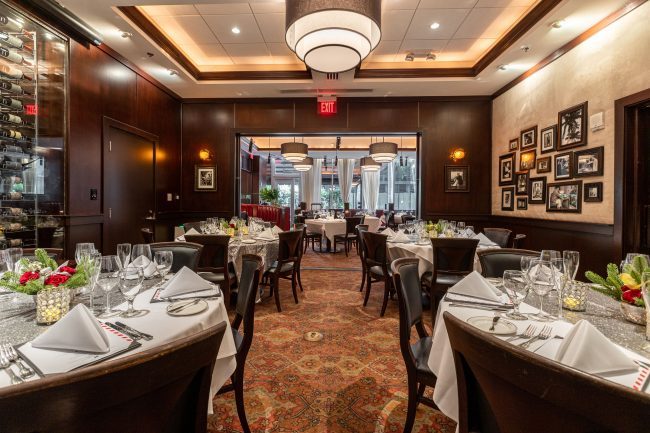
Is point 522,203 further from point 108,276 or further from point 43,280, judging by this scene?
point 43,280

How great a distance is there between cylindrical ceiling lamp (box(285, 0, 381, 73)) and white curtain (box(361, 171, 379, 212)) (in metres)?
11.9

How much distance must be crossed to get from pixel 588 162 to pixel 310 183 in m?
11.6

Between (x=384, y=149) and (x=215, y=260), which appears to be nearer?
(x=215, y=260)

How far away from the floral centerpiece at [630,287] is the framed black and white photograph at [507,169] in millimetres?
5365

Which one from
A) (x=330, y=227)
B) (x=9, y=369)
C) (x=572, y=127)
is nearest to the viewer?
(x=9, y=369)

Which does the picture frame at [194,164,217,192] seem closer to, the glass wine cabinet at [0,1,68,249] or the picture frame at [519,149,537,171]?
the glass wine cabinet at [0,1,68,249]

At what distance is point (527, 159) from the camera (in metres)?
5.70

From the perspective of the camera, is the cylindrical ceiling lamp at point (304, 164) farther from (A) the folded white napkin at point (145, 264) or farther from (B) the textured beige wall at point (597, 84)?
(A) the folded white napkin at point (145, 264)

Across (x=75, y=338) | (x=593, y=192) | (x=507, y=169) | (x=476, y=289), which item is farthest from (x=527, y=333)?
(x=507, y=169)

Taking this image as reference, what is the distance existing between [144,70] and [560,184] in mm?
7153

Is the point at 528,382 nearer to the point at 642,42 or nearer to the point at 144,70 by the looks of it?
the point at 642,42

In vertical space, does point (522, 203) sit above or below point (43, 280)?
above

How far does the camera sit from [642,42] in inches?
140

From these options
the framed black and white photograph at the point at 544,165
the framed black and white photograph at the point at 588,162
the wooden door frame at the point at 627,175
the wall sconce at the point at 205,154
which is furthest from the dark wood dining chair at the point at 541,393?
the wall sconce at the point at 205,154
